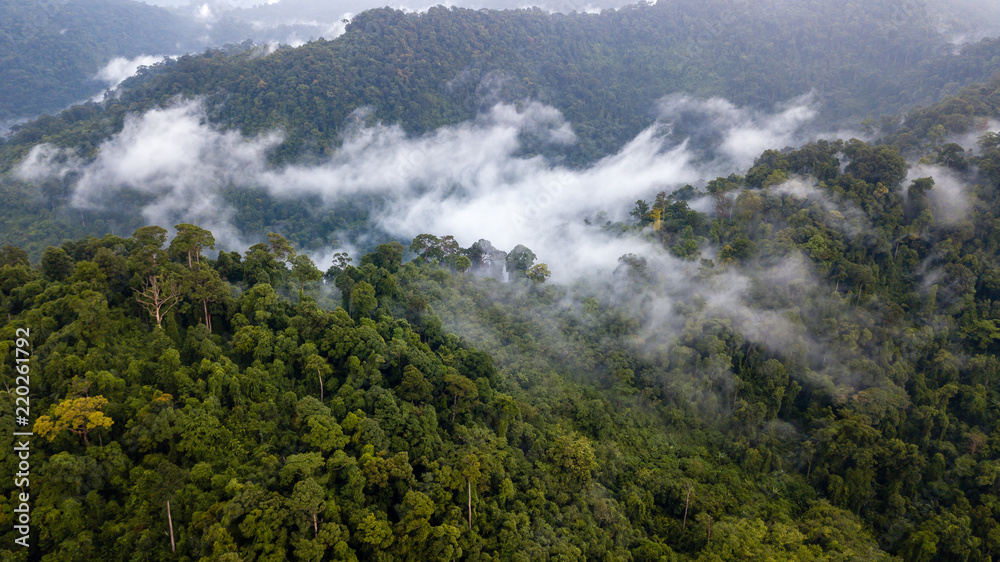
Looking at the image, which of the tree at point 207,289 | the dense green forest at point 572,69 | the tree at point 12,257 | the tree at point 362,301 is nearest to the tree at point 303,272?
the tree at point 362,301

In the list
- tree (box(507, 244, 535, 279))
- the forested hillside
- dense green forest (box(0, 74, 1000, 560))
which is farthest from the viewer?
the forested hillside

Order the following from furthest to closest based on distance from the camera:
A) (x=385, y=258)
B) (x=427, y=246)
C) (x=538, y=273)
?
(x=538, y=273) → (x=427, y=246) → (x=385, y=258)

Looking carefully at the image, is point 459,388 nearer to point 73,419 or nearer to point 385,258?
point 73,419

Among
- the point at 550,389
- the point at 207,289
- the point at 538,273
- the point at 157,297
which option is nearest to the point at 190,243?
the point at 207,289

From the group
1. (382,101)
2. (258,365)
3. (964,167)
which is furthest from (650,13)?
(258,365)

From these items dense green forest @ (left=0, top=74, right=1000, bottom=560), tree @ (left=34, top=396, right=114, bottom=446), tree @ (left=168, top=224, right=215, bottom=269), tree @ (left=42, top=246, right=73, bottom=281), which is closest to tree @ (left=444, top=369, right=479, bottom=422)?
dense green forest @ (left=0, top=74, right=1000, bottom=560)

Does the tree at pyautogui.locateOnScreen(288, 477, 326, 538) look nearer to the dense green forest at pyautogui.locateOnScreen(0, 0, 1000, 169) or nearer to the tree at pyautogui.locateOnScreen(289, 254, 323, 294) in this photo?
the tree at pyautogui.locateOnScreen(289, 254, 323, 294)
